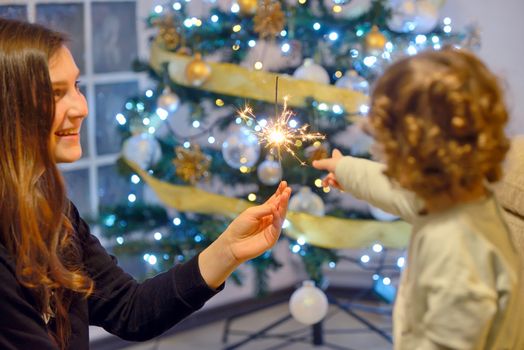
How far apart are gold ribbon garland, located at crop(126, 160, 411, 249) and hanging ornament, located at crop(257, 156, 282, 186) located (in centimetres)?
14

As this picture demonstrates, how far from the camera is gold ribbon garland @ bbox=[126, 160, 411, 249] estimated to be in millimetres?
2508

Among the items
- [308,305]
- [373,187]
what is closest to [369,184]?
[373,187]

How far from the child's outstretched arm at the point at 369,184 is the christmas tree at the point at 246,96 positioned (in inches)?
40.6

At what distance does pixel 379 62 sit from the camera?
95.4 inches

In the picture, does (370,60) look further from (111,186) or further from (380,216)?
(111,186)

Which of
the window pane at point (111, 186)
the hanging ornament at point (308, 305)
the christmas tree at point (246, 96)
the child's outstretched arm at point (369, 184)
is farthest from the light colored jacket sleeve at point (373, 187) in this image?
the window pane at point (111, 186)

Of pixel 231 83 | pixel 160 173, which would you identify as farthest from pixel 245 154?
pixel 160 173

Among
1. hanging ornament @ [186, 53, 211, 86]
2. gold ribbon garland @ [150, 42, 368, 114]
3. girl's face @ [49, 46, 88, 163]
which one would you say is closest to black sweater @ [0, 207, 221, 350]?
girl's face @ [49, 46, 88, 163]

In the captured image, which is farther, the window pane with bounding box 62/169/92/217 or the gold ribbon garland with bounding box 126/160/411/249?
the window pane with bounding box 62/169/92/217

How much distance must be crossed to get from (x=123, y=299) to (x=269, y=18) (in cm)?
116

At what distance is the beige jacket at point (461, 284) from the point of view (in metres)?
0.84

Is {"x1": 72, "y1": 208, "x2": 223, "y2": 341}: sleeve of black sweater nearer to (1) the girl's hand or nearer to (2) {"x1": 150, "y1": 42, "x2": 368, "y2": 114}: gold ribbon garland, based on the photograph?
(1) the girl's hand

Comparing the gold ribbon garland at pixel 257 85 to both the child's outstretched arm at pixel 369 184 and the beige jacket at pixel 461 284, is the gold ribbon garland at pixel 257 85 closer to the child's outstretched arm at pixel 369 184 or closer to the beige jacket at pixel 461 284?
the child's outstretched arm at pixel 369 184

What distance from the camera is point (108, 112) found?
3.03m
